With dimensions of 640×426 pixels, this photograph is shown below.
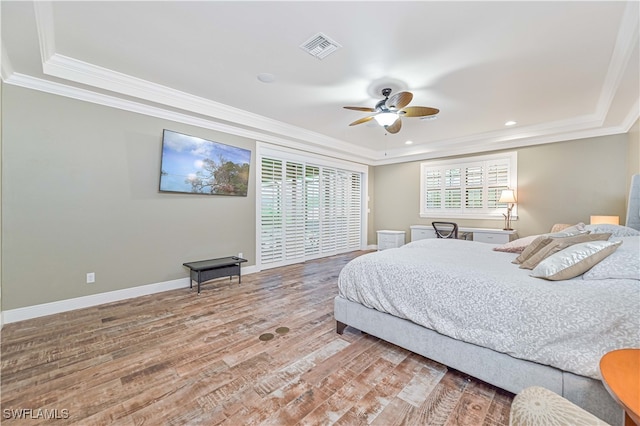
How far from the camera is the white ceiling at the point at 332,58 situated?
204 cm

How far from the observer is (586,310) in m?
1.39

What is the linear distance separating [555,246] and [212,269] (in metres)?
3.85

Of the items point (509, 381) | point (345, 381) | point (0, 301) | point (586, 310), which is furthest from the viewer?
point (0, 301)

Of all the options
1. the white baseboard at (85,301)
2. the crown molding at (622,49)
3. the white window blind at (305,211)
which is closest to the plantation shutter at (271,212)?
the white window blind at (305,211)

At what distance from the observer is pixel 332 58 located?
8.70ft

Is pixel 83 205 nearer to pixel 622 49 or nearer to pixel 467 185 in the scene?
pixel 622 49

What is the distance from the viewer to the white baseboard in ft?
8.86

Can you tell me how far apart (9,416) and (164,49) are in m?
2.99

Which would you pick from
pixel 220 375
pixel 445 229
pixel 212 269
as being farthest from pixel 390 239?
pixel 220 375

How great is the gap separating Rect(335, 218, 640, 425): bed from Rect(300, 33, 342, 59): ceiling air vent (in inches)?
80.9

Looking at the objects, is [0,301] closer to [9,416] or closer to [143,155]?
[9,416]

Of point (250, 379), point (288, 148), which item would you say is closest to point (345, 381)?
point (250, 379)

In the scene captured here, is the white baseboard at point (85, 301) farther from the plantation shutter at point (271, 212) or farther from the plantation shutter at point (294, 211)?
the plantation shutter at point (294, 211)
